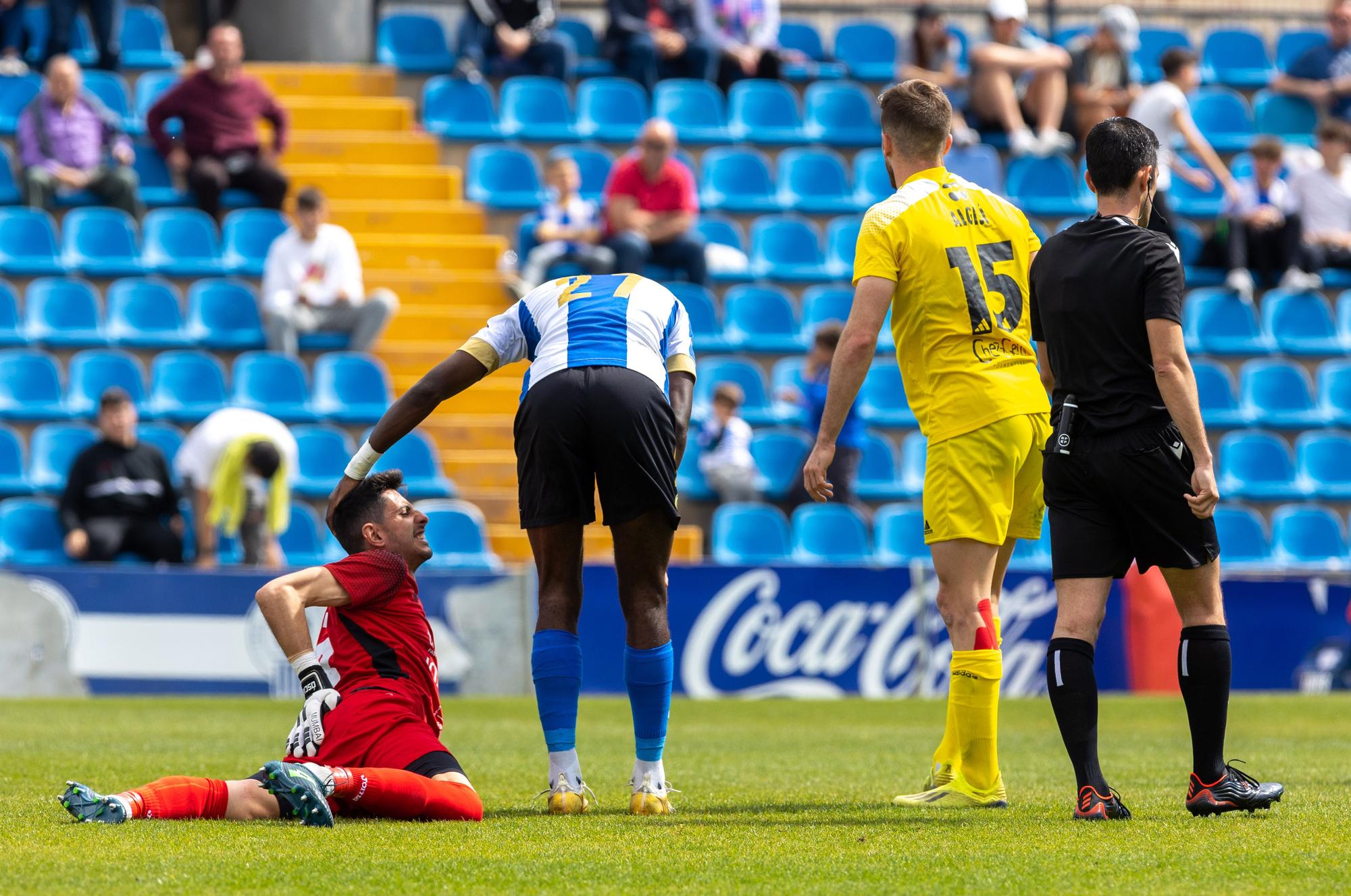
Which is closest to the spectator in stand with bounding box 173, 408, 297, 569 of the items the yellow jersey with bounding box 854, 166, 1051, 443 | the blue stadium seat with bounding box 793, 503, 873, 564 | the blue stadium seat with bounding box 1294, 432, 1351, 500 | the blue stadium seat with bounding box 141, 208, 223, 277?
the blue stadium seat with bounding box 141, 208, 223, 277

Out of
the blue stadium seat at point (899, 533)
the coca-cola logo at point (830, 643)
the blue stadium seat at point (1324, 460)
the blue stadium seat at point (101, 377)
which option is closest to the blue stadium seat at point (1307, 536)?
the blue stadium seat at point (1324, 460)

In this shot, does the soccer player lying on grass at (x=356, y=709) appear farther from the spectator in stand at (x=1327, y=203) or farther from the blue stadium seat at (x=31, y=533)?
the spectator in stand at (x=1327, y=203)

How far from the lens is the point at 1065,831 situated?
497cm

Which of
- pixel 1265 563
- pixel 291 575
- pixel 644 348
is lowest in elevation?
pixel 1265 563

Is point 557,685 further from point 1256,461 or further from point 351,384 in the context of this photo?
point 1256,461

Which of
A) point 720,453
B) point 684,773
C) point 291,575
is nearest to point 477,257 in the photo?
point 720,453

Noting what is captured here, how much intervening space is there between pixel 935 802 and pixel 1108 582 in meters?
0.95

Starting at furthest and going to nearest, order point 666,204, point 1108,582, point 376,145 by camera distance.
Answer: point 376,145 < point 666,204 < point 1108,582

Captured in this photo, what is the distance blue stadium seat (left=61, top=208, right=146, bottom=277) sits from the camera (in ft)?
48.4

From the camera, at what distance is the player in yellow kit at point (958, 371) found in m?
5.68

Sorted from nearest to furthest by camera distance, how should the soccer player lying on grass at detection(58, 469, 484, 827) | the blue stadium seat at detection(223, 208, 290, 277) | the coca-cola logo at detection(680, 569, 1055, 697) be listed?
the soccer player lying on grass at detection(58, 469, 484, 827) < the coca-cola logo at detection(680, 569, 1055, 697) < the blue stadium seat at detection(223, 208, 290, 277)

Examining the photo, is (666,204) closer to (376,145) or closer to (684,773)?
(376,145)

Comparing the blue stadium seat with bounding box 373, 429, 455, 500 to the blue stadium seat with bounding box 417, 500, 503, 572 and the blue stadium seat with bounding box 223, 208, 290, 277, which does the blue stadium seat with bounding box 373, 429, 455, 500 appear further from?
the blue stadium seat with bounding box 223, 208, 290, 277

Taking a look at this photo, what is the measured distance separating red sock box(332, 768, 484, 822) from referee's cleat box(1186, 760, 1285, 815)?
217cm
